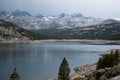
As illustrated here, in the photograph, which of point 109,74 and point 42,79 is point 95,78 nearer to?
point 109,74

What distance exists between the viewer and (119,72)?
135 ft

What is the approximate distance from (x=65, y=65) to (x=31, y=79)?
96.9 ft

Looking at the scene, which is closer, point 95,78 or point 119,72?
point 119,72

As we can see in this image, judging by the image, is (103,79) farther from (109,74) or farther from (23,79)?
(23,79)

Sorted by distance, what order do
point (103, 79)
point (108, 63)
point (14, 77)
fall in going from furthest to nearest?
point (108, 63), point (14, 77), point (103, 79)

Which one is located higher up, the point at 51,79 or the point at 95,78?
the point at 95,78

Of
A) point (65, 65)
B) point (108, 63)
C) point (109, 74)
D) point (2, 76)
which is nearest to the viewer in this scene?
point (109, 74)

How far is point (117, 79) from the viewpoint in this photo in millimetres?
33656

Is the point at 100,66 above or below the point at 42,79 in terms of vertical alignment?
above

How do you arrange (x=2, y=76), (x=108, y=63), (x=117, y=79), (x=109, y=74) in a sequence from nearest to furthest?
(x=117, y=79)
(x=109, y=74)
(x=108, y=63)
(x=2, y=76)

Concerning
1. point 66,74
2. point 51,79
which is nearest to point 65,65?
point 66,74

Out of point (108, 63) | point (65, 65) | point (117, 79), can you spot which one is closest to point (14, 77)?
point (65, 65)

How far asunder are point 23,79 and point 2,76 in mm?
10177

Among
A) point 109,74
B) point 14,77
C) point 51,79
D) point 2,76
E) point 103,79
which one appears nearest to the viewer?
point 103,79
